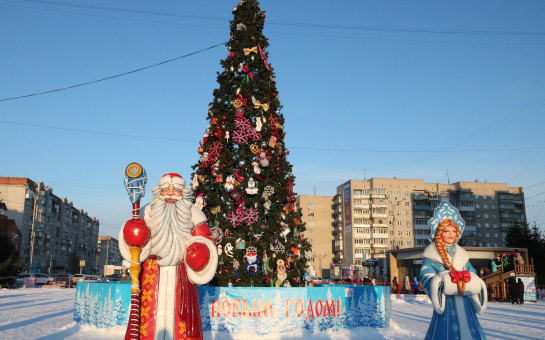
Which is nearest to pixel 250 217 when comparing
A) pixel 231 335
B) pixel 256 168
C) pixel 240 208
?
pixel 240 208

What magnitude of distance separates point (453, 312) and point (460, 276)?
54cm

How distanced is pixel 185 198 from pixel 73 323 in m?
7.89

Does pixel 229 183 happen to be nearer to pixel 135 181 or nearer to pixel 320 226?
pixel 135 181

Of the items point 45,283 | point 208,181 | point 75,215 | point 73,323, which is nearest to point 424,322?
point 208,181

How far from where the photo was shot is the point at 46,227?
8594 centimetres

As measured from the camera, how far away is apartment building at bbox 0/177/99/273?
72.0m

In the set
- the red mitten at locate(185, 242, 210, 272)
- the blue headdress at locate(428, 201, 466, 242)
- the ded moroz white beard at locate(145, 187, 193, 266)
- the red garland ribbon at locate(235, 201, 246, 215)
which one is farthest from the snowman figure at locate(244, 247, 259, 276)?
the red mitten at locate(185, 242, 210, 272)

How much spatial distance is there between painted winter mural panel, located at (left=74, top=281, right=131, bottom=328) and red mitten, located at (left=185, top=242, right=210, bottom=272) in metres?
5.50

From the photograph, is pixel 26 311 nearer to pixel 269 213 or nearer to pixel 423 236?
pixel 269 213

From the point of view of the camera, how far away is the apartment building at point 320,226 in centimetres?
9475

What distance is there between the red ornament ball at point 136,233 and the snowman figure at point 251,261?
244 inches

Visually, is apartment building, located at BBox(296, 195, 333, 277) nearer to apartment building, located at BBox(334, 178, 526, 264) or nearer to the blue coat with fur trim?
apartment building, located at BBox(334, 178, 526, 264)

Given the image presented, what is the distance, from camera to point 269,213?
12.0 m

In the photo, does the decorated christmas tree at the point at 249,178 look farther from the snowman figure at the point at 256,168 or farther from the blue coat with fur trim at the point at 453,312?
the blue coat with fur trim at the point at 453,312
